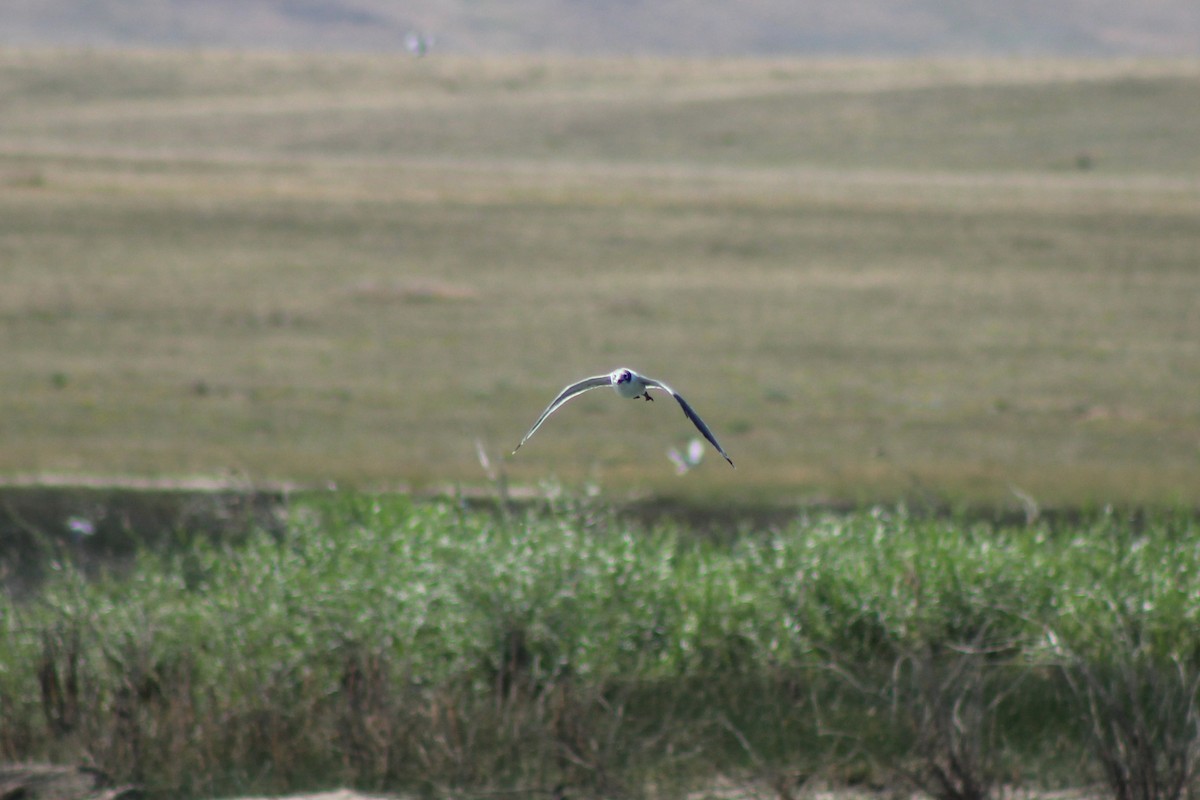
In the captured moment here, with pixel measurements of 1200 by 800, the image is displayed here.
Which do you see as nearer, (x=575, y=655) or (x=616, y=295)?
(x=575, y=655)

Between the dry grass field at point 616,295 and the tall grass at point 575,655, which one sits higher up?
the dry grass field at point 616,295

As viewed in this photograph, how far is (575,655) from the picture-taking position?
14.0 m

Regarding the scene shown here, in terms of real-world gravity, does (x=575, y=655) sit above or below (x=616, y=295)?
below

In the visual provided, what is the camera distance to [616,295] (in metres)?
40.1

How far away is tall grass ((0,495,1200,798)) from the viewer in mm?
12992

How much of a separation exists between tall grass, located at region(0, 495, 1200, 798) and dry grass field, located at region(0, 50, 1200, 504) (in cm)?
174

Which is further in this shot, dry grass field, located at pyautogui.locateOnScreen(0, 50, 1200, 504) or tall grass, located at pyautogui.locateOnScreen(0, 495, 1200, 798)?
dry grass field, located at pyautogui.locateOnScreen(0, 50, 1200, 504)

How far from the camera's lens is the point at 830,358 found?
33.1 metres

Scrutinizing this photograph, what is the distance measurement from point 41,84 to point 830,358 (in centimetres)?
7369

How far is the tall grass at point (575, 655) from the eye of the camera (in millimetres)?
12992

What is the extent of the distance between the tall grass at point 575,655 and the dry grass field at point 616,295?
1.74 meters

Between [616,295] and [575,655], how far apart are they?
26462 millimetres

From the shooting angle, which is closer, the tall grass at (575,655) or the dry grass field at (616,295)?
the tall grass at (575,655)

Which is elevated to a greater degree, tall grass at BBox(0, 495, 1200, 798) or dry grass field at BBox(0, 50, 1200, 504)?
dry grass field at BBox(0, 50, 1200, 504)
